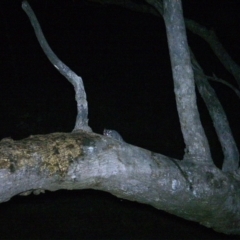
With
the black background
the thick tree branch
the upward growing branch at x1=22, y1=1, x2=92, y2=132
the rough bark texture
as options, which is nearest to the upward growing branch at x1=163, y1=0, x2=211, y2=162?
the rough bark texture

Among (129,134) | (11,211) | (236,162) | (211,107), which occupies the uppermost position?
(211,107)

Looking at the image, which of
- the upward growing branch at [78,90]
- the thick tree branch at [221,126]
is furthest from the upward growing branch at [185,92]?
the upward growing branch at [78,90]

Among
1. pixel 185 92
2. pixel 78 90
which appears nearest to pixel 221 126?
pixel 185 92

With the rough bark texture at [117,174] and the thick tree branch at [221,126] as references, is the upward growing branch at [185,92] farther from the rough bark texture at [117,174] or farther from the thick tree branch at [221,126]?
the thick tree branch at [221,126]

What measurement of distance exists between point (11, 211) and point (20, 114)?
1231 mm

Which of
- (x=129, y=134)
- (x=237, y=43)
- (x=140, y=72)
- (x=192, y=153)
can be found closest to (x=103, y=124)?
(x=129, y=134)

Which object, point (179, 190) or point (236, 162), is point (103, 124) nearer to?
point (236, 162)

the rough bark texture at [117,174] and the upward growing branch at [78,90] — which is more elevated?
the upward growing branch at [78,90]

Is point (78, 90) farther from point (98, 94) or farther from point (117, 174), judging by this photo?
point (98, 94)

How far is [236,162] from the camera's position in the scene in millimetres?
2119

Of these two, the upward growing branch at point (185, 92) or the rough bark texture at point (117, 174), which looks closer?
the rough bark texture at point (117, 174)

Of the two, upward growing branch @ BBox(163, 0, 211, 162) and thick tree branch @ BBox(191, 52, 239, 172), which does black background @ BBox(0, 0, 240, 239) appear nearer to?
thick tree branch @ BBox(191, 52, 239, 172)

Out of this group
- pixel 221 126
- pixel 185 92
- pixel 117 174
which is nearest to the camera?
pixel 117 174

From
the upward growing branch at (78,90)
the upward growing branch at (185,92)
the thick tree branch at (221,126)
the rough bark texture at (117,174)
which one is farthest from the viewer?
the thick tree branch at (221,126)
